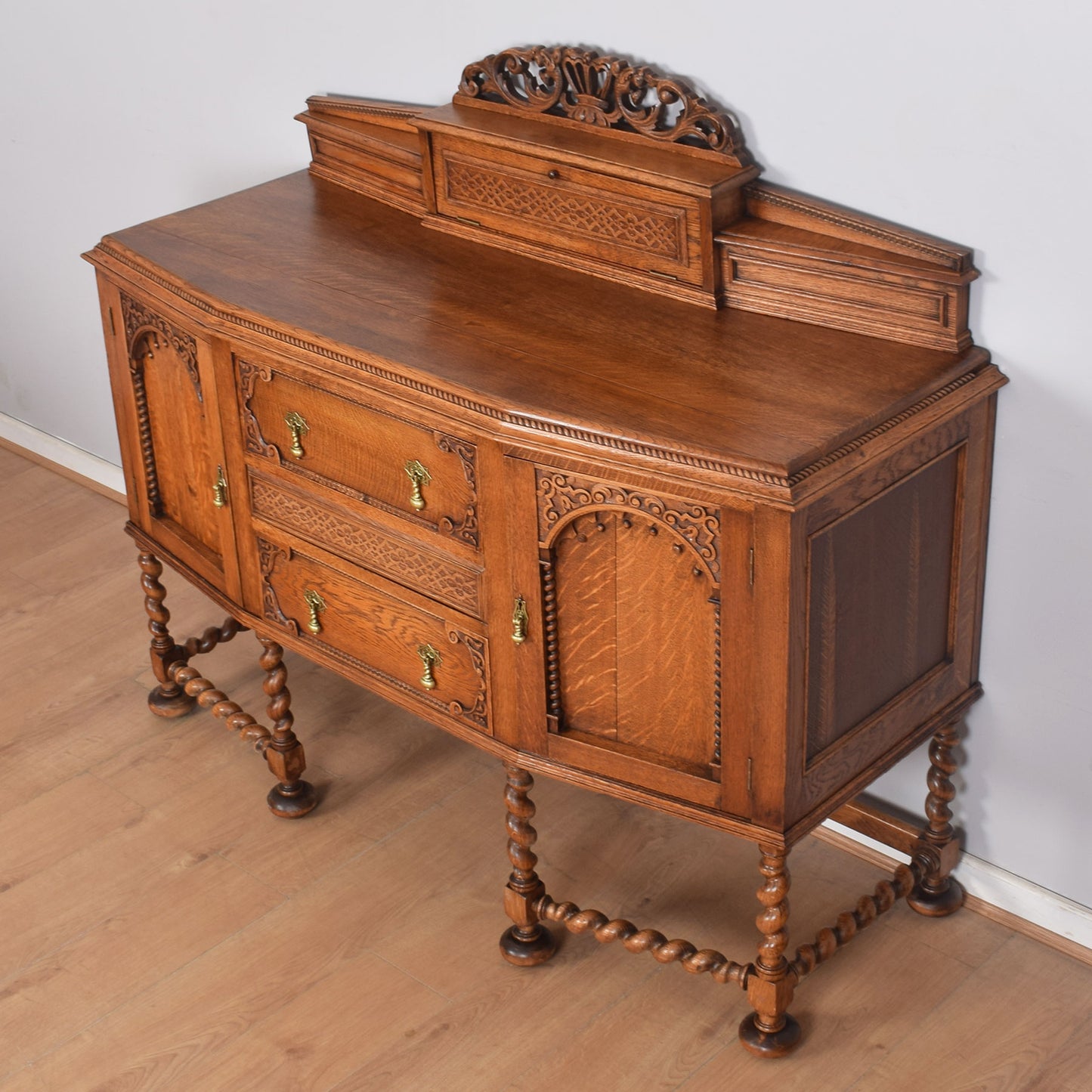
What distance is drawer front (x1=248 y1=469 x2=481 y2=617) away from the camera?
2229mm

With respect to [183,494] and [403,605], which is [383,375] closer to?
[403,605]

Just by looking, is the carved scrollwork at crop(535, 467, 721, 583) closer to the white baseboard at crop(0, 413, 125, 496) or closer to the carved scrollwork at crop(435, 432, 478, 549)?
the carved scrollwork at crop(435, 432, 478, 549)

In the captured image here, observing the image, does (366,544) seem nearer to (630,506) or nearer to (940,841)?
(630,506)

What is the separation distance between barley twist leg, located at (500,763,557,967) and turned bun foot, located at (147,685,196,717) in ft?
3.11

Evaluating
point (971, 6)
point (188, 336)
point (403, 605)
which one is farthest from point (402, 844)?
point (971, 6)

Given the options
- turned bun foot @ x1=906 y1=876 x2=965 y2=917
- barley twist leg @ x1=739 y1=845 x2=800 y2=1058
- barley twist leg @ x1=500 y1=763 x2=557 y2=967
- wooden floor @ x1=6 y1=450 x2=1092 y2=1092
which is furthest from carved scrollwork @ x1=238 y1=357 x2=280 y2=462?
turned bun foot @ x1=906 y1=876 x2=965 y2=917

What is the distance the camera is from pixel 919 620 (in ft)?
7.30

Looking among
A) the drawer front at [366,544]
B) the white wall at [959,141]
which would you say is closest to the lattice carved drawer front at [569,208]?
the white wall at [959,141]

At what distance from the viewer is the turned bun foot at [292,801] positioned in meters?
2.83

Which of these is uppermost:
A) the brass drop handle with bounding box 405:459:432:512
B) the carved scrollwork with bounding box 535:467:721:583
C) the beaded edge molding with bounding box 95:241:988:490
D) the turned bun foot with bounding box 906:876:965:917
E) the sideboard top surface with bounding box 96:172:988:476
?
the sideboard top surface with bounding box 96:172:988:476

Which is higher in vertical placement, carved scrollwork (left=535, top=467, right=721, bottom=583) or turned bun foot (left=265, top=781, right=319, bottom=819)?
carved scrollwork (left=535, top=467, right=721, bottom=583)

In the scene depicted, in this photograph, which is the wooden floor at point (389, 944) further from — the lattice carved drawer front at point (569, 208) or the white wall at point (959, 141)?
the lattice carved drawer front at point (569, 208)

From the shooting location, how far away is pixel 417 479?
2.19 m

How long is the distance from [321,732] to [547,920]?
2.35ft
